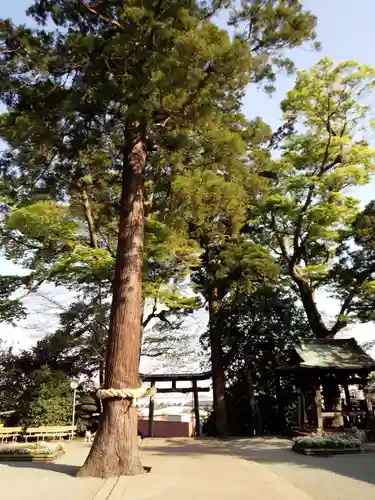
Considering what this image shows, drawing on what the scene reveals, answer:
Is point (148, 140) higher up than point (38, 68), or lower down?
lower down

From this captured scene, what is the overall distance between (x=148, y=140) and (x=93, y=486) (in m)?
5.78

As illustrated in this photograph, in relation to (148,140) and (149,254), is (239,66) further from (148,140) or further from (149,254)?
(149,254)

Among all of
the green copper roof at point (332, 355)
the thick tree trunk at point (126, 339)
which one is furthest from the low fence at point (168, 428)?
the thick tree trunk at point (126, 339)

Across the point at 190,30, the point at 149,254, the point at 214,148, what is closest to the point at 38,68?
the point at 190,30

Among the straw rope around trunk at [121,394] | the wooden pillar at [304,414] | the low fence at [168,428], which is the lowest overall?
the low fence at [168,428]

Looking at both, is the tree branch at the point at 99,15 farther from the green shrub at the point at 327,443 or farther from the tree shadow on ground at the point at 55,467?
the green shrub at the point at 327,443

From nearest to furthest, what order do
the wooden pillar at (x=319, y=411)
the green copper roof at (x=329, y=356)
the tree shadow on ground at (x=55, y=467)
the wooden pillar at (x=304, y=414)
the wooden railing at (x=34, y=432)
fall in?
the tree shadow on ground at (x=55, y=467), the wooden pillar at (x=319, y=411), the green copper roof at (x=329, y=356), the wooden railing at (x=34, y=432), the wooden pillar at (x=304, y=414)

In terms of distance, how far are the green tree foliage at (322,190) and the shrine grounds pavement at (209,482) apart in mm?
7503

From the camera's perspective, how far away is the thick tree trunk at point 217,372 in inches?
592

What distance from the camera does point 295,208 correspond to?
13781 mm

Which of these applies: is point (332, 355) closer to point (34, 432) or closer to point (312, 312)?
point (312, 312)

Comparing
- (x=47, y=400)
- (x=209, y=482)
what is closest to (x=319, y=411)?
(x=209, y=482)

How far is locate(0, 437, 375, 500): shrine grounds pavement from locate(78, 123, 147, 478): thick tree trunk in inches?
12.0

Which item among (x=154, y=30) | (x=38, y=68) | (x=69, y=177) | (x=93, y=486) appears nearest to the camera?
(x=93, y=486)
